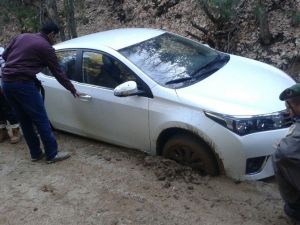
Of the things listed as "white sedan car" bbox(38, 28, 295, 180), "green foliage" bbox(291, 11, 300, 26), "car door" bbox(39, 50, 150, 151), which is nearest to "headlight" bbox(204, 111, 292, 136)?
"white sedan car" bbox(38, 28, 295, 180)

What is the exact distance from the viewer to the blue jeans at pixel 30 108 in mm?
5426

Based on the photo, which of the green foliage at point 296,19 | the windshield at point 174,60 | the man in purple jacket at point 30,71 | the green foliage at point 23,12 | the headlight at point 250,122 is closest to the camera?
the headlight at point 250,122

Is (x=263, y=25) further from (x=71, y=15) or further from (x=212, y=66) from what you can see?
(x=71, y=15)

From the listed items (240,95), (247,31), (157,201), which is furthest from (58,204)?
(247,31)

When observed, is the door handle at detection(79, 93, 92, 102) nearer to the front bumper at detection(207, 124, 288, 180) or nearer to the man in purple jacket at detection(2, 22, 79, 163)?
the man in purple jacket at detection(2, 22, 79, 163)

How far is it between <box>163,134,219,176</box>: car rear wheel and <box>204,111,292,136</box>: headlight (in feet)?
1.24

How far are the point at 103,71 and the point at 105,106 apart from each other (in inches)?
17.0

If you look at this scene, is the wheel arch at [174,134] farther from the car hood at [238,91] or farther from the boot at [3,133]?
the boot at [3,133]

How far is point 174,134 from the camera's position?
5113mm

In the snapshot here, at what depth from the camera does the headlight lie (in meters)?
4.54

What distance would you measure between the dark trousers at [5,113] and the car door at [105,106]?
0.92 meters

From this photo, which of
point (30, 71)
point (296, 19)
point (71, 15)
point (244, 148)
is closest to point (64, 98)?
point (30, 71)

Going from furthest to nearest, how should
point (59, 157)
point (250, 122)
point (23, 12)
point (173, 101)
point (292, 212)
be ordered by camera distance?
point (23, 12), point (59, 157), point (173, 101), point (250, 122), point (292, 212)

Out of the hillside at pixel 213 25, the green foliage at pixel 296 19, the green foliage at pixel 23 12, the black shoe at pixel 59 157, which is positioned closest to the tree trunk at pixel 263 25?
the hillside at pixel 213 25
